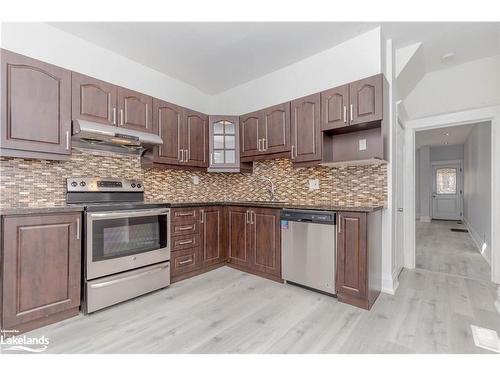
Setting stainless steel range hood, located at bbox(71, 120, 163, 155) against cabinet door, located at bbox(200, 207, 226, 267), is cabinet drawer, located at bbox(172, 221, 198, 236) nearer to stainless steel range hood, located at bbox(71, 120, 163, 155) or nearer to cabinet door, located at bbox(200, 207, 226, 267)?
cabinet door, located at bbox(200, 207, 226, 267)

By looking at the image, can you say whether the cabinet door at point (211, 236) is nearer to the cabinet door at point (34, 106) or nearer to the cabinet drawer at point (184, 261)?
the cabinet drawer at point (184, 261)

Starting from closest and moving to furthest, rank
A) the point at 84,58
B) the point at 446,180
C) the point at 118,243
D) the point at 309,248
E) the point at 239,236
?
the point at 118,243
the point at 309,248
the point at 84,58
the point at 239,236
the point at 446,180

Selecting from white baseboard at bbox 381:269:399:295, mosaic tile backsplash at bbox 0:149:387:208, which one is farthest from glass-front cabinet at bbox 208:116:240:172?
white baseboard at bbox 381:269:399:295

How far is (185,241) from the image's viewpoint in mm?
2918

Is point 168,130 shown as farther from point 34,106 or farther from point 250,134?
point 34,106

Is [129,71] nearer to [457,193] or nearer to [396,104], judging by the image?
[396,104]

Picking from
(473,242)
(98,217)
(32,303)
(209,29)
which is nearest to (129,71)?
(209,29)

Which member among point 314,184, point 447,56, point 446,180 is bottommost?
point 314,184

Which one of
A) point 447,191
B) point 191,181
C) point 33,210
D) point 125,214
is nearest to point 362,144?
point 191,181

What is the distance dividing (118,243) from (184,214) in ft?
2.61

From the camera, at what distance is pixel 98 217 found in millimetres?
2129

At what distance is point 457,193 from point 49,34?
1055cm

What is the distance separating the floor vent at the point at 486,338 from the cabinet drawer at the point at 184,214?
2702 mm

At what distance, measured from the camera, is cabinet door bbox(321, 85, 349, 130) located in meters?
2.52
